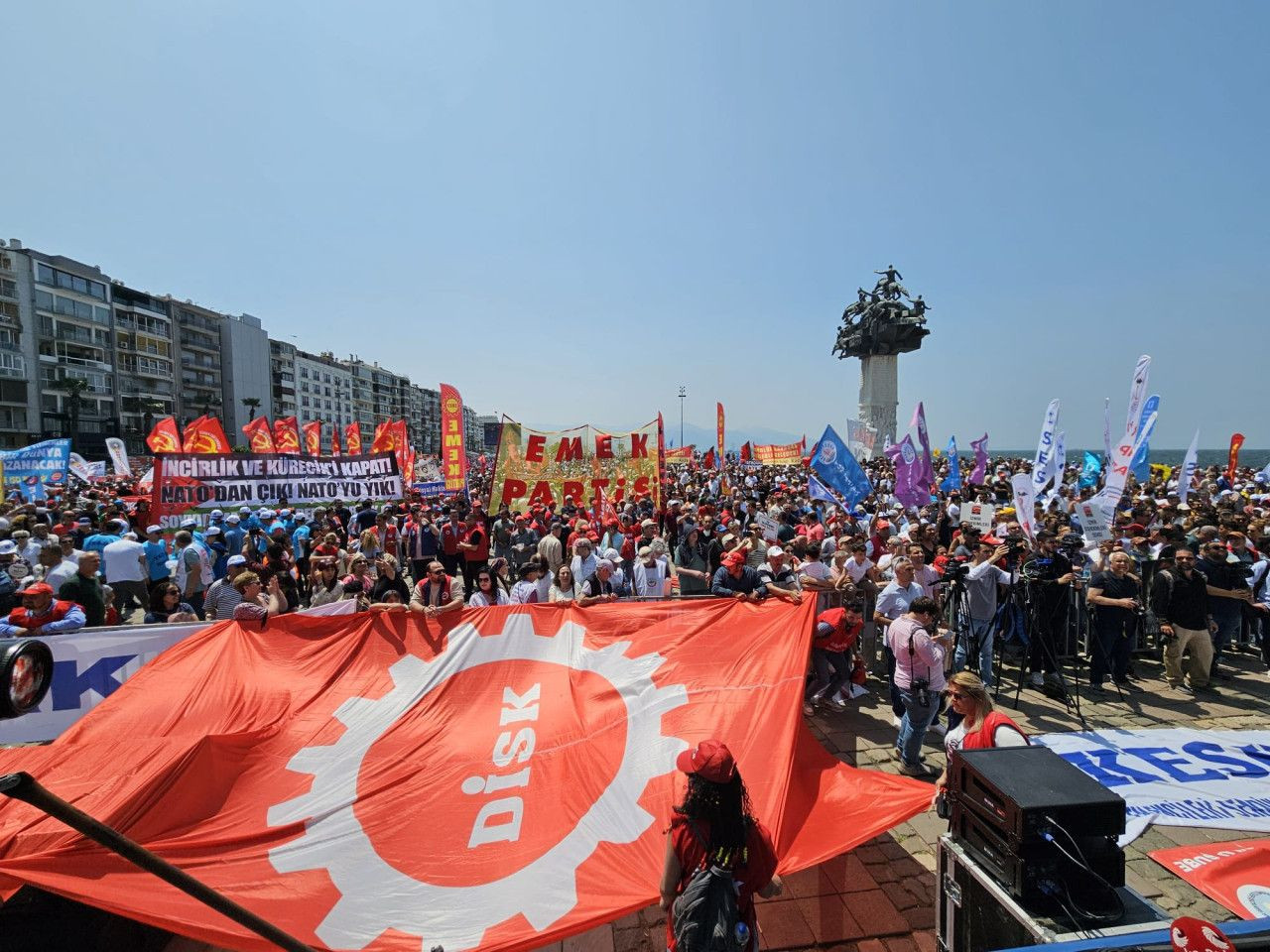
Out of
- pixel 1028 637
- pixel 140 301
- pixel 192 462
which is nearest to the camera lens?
pixel 1028 637

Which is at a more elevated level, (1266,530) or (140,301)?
(140,301)

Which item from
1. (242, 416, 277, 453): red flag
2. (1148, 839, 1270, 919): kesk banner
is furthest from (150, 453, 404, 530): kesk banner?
(1148, 839, 1270, 919): kesk banner

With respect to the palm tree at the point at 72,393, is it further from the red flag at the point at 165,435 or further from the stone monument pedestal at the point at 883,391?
the stone monument pedestal at the point at 883,391

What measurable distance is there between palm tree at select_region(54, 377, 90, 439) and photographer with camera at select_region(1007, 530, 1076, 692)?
247 ft

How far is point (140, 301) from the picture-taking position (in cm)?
6788

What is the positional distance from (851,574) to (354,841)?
668 centimetres

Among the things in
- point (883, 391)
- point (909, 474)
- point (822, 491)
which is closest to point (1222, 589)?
point (822, 491)

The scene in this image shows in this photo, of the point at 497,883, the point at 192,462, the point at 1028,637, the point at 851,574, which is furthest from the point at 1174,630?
the point at 192,462

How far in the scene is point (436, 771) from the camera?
13.7 ft

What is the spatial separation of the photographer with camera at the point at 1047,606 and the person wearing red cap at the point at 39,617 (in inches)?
407

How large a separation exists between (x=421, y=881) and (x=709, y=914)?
68.2 inches

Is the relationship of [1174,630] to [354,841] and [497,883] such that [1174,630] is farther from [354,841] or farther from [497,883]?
[354,841]

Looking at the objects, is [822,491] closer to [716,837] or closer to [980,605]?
[980,605]

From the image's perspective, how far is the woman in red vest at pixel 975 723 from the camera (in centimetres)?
366
